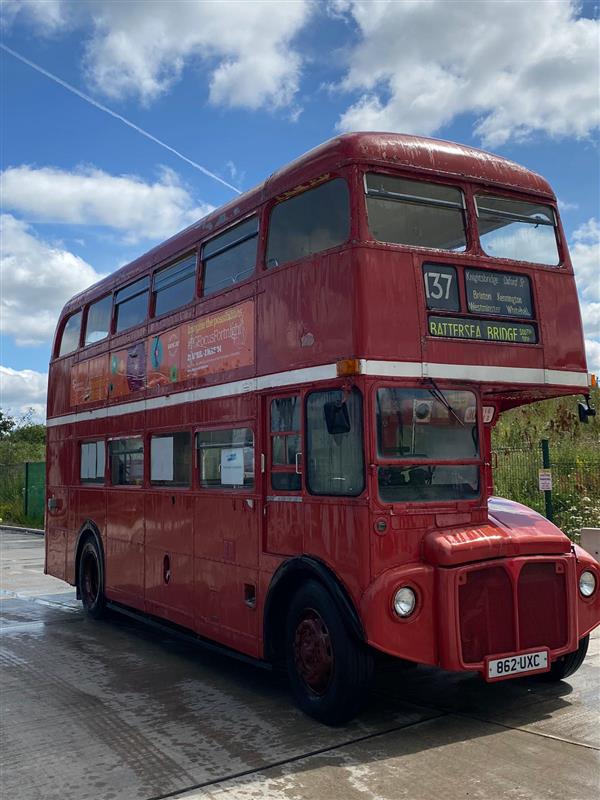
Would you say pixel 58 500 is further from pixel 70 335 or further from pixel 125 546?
pixel 125 546

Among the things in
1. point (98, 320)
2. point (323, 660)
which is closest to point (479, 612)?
point (323, 660)

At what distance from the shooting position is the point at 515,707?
6.02 meters

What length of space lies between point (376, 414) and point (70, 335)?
7.57 meters

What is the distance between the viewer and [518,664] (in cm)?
555

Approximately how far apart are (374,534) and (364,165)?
271 centimetres

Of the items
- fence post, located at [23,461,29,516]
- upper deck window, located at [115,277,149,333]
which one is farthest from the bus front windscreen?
fence post, located at [23,461,29,516]

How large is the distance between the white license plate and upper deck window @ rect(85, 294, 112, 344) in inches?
268

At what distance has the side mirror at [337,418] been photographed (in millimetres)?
5625

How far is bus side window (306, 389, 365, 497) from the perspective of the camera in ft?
18.5

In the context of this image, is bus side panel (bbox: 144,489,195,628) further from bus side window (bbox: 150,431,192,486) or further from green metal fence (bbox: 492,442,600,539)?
green metal fence (bbox: 492,442,600,539)

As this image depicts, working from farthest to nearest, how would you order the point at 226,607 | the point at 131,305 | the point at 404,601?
the point at 131,305
the point at 226,607
the point at 404,601

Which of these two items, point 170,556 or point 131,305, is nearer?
point 170,556

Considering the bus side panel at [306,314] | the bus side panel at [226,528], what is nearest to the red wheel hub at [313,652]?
the bus side panel at [226,528]

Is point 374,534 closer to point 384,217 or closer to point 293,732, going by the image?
point 293,732
